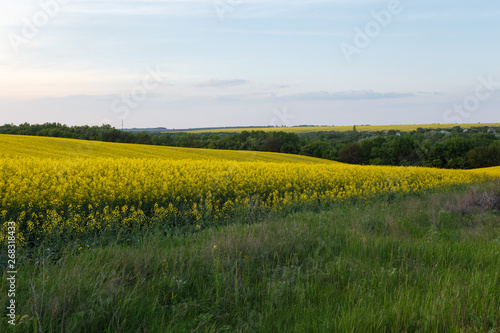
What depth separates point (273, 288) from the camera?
3.75m

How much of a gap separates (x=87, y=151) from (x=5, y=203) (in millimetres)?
17761

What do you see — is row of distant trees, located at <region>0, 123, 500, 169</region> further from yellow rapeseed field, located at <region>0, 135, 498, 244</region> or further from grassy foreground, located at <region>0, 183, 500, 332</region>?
grassy foreground, located at <region>0, 183, 500, 332</region>

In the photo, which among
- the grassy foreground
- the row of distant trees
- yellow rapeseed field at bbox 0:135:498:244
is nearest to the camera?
the grassy foreground

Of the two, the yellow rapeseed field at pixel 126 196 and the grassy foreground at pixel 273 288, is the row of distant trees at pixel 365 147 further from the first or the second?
the grassy foreground at pixel 273 288

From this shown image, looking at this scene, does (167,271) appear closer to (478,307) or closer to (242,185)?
(478,307)

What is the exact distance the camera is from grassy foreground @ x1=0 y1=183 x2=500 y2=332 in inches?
118

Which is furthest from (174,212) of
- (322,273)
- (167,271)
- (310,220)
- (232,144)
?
(232,144)

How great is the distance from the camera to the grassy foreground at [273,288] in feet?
9.82

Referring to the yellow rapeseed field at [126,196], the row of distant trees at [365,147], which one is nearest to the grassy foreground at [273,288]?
the yellow rapeseed field at [126,196]

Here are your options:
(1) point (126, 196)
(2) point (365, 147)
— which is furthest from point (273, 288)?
(2) point (365, 147)

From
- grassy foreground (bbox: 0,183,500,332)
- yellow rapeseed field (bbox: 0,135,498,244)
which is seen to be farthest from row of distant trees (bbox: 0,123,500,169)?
grassy foreground (bbox: 0,183,500,332)

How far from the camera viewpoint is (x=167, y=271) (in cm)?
409

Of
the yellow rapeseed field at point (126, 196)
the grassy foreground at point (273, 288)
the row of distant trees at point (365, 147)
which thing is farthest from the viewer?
the row of distant trees at point (365, 147)

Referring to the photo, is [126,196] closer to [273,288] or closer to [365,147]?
[273,288]
